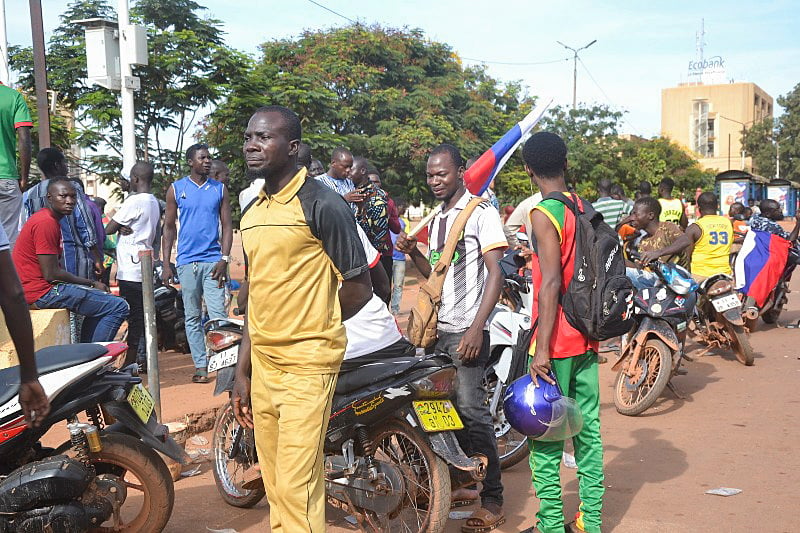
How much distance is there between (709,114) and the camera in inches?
3447

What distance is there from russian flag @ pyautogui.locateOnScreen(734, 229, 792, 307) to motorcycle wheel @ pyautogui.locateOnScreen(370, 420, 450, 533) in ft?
24.4

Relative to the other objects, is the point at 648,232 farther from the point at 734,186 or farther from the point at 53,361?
the point at 734,186

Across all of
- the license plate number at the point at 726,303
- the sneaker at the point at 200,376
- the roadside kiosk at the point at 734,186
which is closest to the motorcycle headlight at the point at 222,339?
the sneaker at the point at 200,376

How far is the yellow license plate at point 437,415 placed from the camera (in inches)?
156

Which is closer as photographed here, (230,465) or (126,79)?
(230,465)

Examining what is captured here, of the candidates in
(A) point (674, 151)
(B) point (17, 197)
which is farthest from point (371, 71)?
(A) point (674, 151)

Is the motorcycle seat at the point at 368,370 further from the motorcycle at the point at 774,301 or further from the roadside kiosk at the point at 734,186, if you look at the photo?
the roadside kiosk at the point at 734,186

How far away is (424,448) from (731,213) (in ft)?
43.0

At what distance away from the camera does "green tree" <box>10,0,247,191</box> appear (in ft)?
46.9

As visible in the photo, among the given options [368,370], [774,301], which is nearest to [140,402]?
[368,370]

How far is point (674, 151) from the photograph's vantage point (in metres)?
41.4

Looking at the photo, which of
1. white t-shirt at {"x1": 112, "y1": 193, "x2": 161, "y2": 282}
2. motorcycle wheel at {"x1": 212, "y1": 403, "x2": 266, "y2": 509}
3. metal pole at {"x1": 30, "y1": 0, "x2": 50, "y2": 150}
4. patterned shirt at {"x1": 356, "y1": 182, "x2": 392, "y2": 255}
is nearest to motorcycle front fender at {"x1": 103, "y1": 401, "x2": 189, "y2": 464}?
motorcycle wheel at {"x1": 212, "y1": 403, "x2": 266, "y2": 509}

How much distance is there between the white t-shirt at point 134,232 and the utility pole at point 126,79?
181 cm

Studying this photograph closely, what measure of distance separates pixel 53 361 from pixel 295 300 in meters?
1.48
